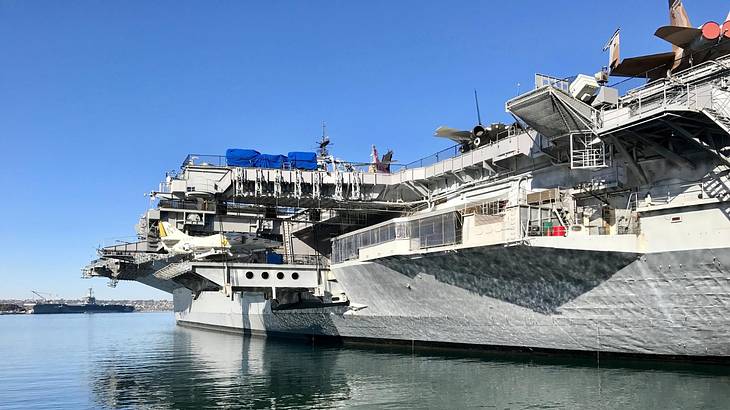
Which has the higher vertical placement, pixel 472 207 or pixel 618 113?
pixel 618 113

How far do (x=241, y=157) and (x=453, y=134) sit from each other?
960 centimetres

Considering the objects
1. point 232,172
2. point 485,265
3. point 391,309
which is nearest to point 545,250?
point 485,265

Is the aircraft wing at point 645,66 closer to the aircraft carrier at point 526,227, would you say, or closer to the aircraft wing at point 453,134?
the aircraft carrier at point 526,227

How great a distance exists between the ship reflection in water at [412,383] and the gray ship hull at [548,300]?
83cm

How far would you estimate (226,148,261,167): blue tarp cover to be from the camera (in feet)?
89.1

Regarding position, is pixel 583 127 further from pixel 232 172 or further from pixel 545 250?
pixel 232 172

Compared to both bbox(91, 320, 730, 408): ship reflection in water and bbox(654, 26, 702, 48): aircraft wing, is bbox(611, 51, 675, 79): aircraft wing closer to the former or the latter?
bbox(654, 26, 702, 48): aircraft wing

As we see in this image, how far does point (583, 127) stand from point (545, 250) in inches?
148

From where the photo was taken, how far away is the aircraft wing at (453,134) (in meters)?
27.6

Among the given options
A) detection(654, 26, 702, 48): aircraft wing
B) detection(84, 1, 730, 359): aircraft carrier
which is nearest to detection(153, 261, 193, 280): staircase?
detection(84, 1, 730, 359): aircraft carrier

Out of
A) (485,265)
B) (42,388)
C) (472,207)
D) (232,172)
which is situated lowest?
(42,388)

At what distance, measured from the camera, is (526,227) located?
60.2ft

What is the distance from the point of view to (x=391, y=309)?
24.8 m

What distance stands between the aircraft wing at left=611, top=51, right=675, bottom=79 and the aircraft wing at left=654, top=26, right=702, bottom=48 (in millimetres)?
Result: 1003
